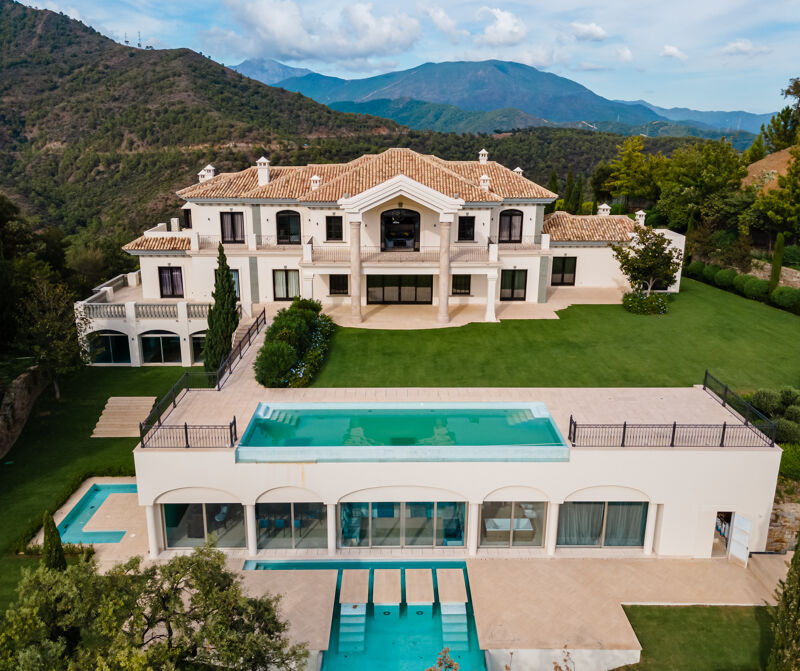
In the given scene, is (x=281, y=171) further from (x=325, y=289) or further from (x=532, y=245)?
(x=532, y=245)

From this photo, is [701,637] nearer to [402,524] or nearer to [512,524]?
[512,524]

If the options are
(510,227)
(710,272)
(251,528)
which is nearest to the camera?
(251,528)

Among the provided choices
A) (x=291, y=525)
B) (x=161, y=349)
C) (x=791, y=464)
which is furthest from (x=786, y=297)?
(x=161, y=349)

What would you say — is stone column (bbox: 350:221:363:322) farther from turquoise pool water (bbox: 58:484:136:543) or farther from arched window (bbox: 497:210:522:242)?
turquoise pool water (bbox: 58:484:136:543)

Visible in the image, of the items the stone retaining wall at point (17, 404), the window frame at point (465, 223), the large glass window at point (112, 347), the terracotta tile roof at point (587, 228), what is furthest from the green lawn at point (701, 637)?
the large glass window at point (112, 347)

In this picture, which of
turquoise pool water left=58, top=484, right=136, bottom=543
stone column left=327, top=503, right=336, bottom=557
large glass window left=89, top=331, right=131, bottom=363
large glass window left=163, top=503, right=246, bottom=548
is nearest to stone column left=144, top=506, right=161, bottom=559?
large glass window left=163, top=503, right=246, bottom=548
